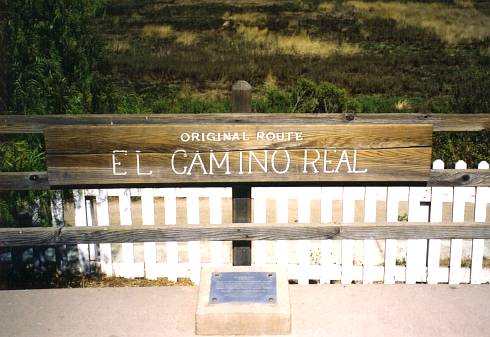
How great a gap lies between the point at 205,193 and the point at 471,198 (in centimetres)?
237

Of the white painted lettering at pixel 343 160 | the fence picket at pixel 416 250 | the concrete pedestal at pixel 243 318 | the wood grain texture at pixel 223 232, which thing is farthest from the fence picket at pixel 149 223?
the fence picket at pixel 416 250

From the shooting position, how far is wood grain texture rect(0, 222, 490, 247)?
12.5 feet

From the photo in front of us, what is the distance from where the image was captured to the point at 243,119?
12.0 ft

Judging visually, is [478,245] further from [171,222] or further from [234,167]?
[171,222]

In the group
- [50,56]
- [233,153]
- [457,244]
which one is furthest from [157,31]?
[233,153]

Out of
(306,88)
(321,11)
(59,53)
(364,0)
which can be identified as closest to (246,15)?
(321,11)

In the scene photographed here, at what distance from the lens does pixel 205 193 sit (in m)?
5.27

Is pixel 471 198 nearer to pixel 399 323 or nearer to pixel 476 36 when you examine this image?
pixel 399 323

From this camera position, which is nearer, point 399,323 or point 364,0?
point 399,323

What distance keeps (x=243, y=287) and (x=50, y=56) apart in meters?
3.49

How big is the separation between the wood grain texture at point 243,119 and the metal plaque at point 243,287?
99 cm

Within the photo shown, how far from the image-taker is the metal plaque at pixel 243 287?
3625 millimetres

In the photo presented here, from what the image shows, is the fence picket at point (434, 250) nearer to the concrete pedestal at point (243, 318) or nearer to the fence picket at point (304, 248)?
the fence picket at point (304, 248)

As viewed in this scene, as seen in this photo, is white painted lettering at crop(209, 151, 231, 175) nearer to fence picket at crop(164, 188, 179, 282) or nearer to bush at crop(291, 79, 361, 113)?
fence picket at crop(164, 188, 179, 282)
